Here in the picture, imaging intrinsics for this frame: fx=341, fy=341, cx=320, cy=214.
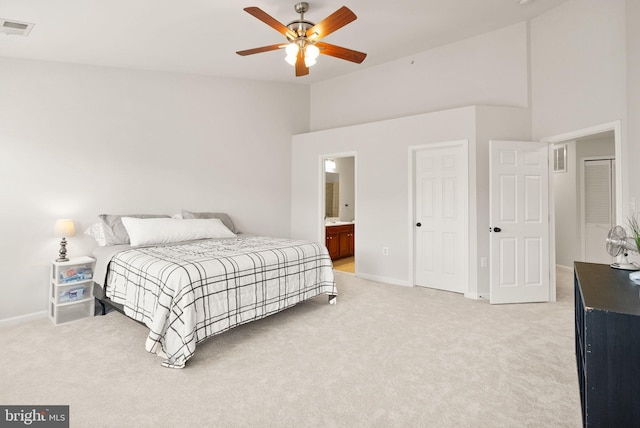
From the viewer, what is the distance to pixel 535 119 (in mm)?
4086

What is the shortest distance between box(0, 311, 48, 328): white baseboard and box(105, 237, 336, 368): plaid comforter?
96 cm

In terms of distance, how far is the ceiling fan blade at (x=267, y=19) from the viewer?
2484 millimetres

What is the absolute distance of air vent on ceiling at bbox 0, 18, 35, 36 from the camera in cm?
282

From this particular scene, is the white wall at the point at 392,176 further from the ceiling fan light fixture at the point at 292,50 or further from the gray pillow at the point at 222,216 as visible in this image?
the ceiling fan light fixture at the point at 292,50

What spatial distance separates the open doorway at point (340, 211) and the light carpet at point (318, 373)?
2790mm

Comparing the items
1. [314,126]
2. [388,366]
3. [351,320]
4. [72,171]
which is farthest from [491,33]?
[72,171]

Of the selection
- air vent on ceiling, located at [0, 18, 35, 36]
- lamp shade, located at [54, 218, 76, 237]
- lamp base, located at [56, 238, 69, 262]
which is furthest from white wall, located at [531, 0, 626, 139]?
lamp base, located at [56, 238, 69, 262]

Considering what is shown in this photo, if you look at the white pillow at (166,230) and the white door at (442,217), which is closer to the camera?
the white pillow at (166,230)

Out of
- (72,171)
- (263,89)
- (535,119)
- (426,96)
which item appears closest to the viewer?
(72,171)

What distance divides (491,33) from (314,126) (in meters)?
2.96

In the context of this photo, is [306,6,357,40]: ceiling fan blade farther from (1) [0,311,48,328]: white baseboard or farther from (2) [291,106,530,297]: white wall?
(1) [0,311,48,328]: white baseboard

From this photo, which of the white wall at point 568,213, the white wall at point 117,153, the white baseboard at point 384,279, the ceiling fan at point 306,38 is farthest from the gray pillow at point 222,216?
the white wall at point 568,213

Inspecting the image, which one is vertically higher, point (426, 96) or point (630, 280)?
point (426, 96)

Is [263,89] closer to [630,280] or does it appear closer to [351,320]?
[351,320]
